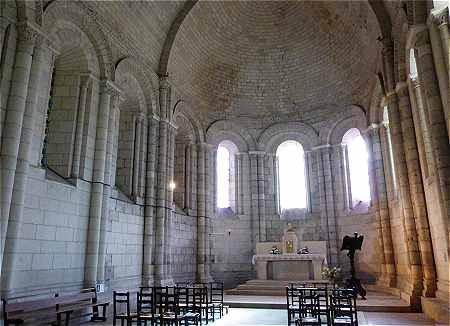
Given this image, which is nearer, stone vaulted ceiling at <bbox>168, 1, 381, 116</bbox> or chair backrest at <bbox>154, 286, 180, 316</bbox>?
chair backrest at <bbox>154, 286, 180, 316</bbox>

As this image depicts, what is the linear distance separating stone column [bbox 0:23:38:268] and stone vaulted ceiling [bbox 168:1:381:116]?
772 centimetres

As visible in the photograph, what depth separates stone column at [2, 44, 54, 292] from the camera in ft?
25.7

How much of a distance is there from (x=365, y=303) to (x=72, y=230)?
8732 mm

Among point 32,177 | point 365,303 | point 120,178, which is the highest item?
point 120,178

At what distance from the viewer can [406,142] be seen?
1149 centimetres

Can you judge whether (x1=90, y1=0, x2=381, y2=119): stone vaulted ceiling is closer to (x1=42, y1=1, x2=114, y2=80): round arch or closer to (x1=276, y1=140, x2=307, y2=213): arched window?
(x1=42, y1=1, x2=114, y2=80): round arch

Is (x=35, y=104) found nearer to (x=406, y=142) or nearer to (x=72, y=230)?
(x=72, y=230)

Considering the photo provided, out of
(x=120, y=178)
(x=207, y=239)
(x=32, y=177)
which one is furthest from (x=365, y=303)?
(x=32, y=177)

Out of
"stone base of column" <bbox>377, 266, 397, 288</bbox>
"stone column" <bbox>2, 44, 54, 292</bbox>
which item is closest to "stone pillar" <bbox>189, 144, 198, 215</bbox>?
"stone base of column" <bbox>377, 266, 397, 288</bbox>

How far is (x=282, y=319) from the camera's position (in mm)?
9648

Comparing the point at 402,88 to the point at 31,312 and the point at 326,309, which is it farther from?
the point at 31,312

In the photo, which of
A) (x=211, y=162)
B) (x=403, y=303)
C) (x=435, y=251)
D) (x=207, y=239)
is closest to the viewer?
(x=435, y=251)

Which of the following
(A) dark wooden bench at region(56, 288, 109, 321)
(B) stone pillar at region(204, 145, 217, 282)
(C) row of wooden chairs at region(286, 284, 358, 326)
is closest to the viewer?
(C) row of wooden chairs at region(286, 284, 358, 326)

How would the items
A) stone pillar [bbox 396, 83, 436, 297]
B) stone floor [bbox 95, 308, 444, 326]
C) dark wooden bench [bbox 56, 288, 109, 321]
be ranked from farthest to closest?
stone pillar [bbox 396, 83, 436, 297], stone floor [bbox 95, 308, 444, 326], dark wooden bench [bbox 56, 288, 109, 321]
